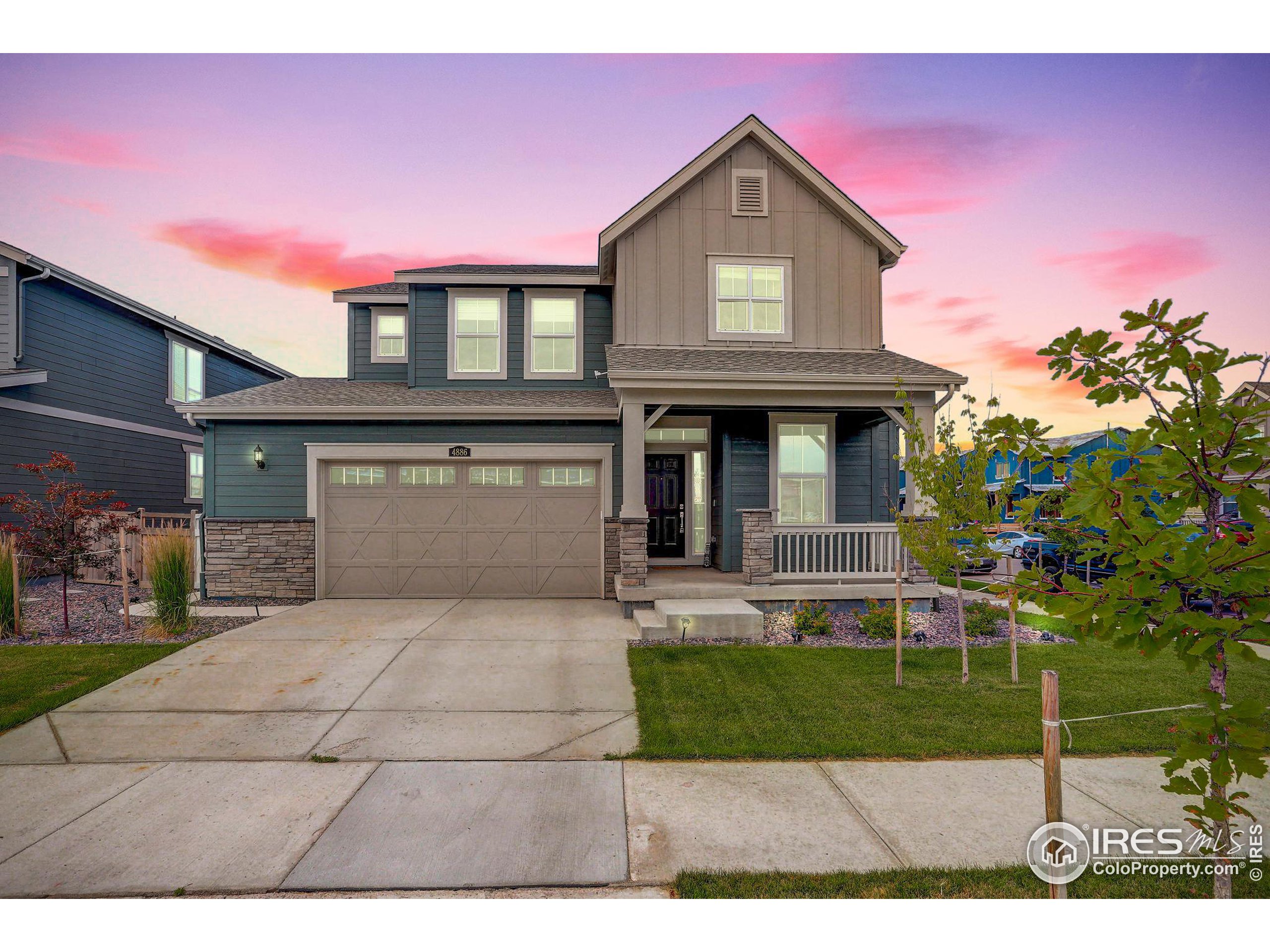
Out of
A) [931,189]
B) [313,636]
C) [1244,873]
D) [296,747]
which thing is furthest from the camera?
[931,189]

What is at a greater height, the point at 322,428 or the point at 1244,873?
the point at 322,428

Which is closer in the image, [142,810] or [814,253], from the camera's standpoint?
[142,810]

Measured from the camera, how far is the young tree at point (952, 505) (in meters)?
6.07

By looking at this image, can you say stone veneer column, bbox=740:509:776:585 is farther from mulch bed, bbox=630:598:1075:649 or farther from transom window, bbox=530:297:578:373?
transom window, bbox=530:297:578:373

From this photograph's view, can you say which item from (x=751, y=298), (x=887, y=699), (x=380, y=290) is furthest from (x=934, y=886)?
(x=380, y=290)

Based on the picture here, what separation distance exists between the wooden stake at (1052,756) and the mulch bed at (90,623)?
367 inches

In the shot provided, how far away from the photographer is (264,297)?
1380 cm

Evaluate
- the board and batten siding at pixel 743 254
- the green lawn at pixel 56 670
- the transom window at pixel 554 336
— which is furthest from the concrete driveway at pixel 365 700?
the board and batten siding at pixel 743 254

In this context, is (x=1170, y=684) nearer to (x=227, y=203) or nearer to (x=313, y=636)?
(x=313, y=636)

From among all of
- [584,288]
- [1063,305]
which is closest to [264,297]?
[584,288]

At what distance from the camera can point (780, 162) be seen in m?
10.7

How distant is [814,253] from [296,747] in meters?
10.5

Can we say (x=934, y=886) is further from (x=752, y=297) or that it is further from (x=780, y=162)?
(x=780, y=162)

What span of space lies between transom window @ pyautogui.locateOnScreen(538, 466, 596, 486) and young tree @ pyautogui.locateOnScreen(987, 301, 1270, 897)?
8797 mm
